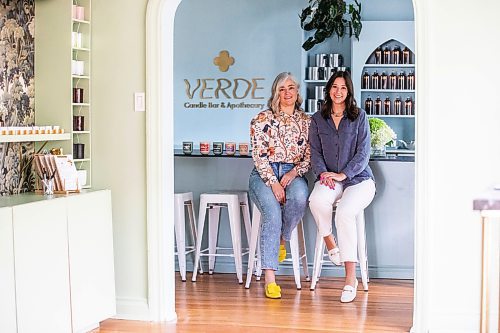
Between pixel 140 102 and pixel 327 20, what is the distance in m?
3.63

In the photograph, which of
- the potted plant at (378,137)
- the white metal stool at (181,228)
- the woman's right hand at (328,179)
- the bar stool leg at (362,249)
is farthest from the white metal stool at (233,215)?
the potted plant at (378,137)

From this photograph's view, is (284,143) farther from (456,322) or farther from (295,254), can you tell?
(456,322)

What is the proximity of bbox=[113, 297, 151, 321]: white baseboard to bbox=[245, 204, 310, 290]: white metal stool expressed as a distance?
131 cm

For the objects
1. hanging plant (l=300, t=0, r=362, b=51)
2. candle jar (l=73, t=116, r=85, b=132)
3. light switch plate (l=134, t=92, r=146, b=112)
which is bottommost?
candle jar (l=73, t=116, r=85, b=132)

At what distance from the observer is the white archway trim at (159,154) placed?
18.5ft

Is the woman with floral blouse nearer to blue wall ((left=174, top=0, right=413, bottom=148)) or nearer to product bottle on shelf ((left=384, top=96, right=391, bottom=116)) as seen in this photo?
blue wall ((left=174, top=0, right=413, bottom=148))

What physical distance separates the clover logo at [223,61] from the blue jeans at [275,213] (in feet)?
10.7

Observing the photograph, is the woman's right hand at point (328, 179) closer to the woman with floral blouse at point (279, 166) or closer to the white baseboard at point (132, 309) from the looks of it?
the woman with floral blouse at point (279, 166)

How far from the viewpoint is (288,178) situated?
6.75 meters

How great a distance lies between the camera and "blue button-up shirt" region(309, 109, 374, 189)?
261 inches

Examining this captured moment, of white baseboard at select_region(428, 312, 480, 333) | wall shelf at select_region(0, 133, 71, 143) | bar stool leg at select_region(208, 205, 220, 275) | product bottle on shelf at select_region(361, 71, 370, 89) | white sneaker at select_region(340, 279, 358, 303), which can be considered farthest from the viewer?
product bottle on shelf at select_region(361, 71, 370, 89)

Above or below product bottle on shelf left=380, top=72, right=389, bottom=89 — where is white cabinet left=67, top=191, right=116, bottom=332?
below

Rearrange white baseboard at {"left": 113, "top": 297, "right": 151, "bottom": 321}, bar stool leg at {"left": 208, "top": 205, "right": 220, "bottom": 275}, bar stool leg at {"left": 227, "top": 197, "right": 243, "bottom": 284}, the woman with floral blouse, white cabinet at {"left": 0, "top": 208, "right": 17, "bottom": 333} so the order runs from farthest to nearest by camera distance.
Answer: bar stool leg at {"left": 208, "top": 205, "right": 220, "bottom": 275} < bar stool leg at {"left": 227, "top": 197, "right": 243, "bottom": 284} < the woman with floral blouse < white baseboard at {"left": 113, "top": 297, "right": 151, "bottom": 321} < white cabinet at {"left": 0, "top": 208, "right": 17, "bottom": 333}

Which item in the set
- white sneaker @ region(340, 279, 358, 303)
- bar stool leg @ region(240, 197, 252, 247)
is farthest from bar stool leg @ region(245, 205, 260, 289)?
white sneaker @ region(340, 279, 358, 303)
